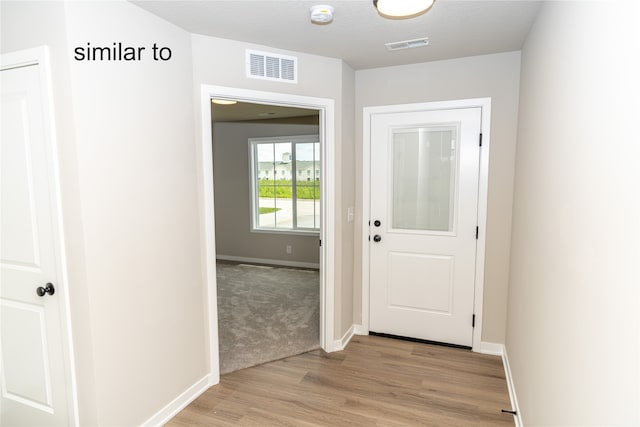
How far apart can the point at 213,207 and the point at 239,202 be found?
3.95 m

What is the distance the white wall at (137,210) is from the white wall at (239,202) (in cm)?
368

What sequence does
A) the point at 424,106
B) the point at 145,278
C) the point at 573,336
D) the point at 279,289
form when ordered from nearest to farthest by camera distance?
the point at 573,336
the point at 145,278
the point at 424,106
the point at 279,289

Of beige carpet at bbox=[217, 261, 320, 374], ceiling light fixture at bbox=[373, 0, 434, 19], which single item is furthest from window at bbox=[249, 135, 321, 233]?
ceiling light fixture at bbox=[373, 0, 434, 19]

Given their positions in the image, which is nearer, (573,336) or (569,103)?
(573,336)

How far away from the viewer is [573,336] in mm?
1325

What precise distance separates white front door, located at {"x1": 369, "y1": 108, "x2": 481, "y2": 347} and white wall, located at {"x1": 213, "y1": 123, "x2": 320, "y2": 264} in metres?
2.77

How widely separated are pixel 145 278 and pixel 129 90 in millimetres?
1066

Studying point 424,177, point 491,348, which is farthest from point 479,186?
point 491,348

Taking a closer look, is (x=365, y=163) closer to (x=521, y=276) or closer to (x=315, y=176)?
(x=521, y=276)

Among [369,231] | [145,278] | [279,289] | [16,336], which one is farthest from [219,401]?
[279,289]

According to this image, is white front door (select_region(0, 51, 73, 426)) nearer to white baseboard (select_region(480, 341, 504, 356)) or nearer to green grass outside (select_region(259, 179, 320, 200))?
white baseboard (select_region(480, 341, 504, 356))

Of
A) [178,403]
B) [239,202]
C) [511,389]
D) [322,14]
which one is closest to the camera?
[322,14]

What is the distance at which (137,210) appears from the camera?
2.13 meters

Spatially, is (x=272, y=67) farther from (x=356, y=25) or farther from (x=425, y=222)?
(x=425, y=222)
